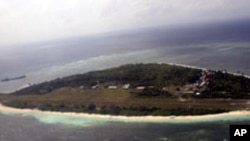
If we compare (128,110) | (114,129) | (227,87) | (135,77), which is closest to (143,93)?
(128,110)

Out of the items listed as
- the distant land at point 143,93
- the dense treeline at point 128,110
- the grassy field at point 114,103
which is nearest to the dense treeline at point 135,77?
the distant land at point 143,93

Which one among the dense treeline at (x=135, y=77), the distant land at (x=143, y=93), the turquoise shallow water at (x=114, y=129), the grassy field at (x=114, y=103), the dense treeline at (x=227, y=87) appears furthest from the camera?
the dense treeline at (x=135, y=77)

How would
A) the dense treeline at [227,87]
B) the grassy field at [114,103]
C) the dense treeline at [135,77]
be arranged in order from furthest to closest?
1. the dense treeline at [135,77]
2. the dense treeline at [227,87]
3. the grassy field at [114,103]

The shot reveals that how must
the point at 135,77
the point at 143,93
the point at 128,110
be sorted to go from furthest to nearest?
the point at 135,77
the point at 143,93
the point at 128,110

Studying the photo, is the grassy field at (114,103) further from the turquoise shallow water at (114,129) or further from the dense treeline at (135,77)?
the dense treeline at (135,77)

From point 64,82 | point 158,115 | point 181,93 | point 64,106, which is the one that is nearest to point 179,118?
point 158,115

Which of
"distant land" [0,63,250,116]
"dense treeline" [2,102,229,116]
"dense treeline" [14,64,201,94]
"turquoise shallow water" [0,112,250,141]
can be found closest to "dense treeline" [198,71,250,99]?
"distant land" [0,63,250,116]

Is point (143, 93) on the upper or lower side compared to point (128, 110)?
upper

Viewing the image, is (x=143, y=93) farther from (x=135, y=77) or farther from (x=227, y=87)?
(x=227, y=87)
